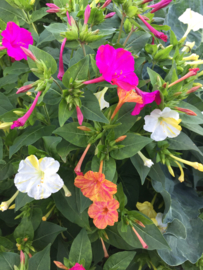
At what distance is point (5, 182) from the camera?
A: 2.95 feet

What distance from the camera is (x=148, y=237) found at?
2.47ft

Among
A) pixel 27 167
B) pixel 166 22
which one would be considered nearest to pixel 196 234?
pixel 27 167

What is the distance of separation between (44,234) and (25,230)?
0.26 feet

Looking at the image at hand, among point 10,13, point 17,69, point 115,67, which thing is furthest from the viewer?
point 10,13

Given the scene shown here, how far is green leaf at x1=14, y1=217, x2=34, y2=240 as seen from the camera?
76 centimetres

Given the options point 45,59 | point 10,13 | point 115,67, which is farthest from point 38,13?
point 115,67

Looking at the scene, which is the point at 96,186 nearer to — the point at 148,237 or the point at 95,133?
the point at 95,133

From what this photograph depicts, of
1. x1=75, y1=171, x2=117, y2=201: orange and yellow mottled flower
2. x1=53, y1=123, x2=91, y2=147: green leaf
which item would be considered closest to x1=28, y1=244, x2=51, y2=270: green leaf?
x1=75, y1=171, x2=117, y2=201: orange and yellow mottled flower

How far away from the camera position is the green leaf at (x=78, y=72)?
56cm

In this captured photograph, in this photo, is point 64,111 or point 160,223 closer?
point 64,111

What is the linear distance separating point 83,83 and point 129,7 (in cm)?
31

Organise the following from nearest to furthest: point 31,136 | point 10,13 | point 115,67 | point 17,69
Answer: point 115,67
point 31,136
point 17,69
point 10,13

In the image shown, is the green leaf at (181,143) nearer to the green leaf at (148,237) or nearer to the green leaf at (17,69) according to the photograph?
the green leaf at (148,237)

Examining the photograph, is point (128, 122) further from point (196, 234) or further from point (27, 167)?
point (196, 234)
